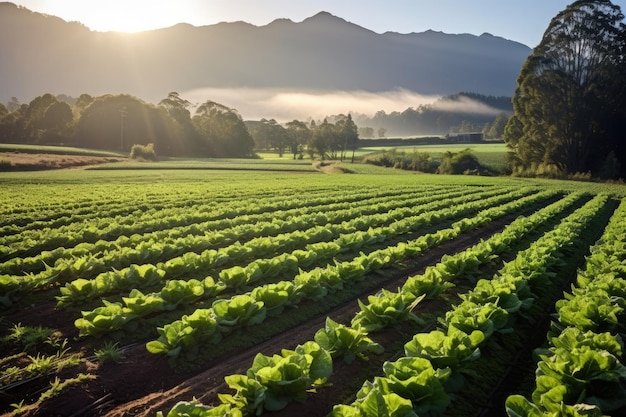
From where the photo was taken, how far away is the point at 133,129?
327 ft

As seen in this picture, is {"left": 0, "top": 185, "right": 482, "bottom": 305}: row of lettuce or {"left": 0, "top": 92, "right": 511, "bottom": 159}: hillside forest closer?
{"left": 0, "top": 185, "right": 482, "bottom": 305}: row of lettuce

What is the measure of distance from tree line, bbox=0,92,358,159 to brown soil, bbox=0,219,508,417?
323 ft

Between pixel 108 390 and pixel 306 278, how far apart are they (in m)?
3.75

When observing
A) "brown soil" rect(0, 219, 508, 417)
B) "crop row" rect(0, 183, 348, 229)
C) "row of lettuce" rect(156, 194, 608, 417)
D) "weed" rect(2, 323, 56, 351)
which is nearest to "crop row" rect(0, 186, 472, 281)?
"weed" rect(2, 323, 56, 351)

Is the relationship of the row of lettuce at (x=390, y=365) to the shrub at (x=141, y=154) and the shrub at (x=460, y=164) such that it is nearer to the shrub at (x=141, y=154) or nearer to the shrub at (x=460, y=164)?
the shrub at (x=460, y=164)

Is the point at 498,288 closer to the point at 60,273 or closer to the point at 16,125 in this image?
the point at 60,273

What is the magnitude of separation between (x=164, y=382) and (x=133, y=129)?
105 meters

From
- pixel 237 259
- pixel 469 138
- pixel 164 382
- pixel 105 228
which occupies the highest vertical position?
pixel 469 138

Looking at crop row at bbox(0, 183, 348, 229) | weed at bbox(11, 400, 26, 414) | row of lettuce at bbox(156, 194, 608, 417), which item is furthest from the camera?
crop row at bbox(0, 183, 348, 229)

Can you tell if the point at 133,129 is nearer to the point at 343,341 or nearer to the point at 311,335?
the point at 311,335

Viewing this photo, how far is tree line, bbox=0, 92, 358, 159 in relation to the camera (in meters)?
96.2

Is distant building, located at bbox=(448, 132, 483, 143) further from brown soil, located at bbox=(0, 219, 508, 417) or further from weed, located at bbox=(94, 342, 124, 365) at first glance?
weed, located at bbox=(94, 342, 124, 365)

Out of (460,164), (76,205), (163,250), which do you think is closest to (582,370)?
(163,250)

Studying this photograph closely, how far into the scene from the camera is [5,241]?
504 inches
